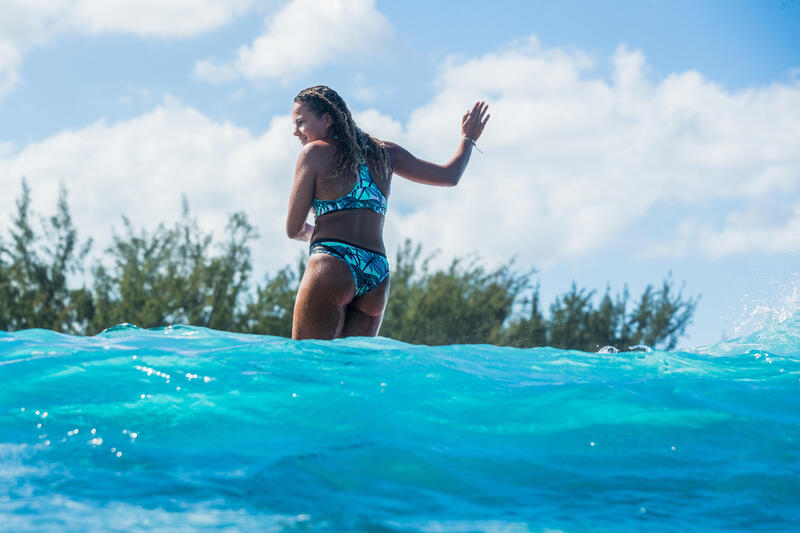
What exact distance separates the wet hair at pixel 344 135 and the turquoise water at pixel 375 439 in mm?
979

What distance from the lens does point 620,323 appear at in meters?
24.5

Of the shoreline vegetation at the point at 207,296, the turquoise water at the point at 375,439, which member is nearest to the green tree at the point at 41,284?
the shoreline vegetation at the point at 207,296

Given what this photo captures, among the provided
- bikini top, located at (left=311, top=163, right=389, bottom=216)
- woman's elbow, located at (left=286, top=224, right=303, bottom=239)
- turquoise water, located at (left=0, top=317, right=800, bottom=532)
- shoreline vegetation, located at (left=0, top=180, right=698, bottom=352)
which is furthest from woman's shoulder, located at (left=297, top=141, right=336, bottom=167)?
shoreline vegetation, located at (left=0, top=180, right=698, bottom=352)

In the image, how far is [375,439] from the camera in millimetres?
3400

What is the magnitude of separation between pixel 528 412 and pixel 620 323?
21470 millimetres

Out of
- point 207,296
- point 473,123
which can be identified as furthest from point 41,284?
point 473,123

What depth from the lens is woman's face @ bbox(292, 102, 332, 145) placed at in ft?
14.9

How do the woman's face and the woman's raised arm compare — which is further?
the woman's raised arm

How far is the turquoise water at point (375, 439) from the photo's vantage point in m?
2.83

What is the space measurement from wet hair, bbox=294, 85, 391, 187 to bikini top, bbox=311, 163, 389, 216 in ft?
0.24

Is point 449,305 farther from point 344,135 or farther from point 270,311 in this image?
point 344,135

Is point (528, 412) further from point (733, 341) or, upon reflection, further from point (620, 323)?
point (620, 323)

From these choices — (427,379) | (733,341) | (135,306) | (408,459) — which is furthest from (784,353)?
(135,306)

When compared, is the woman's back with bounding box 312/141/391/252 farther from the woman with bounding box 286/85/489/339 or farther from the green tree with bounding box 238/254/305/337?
the green tree with bounding box 238/254/305/337
